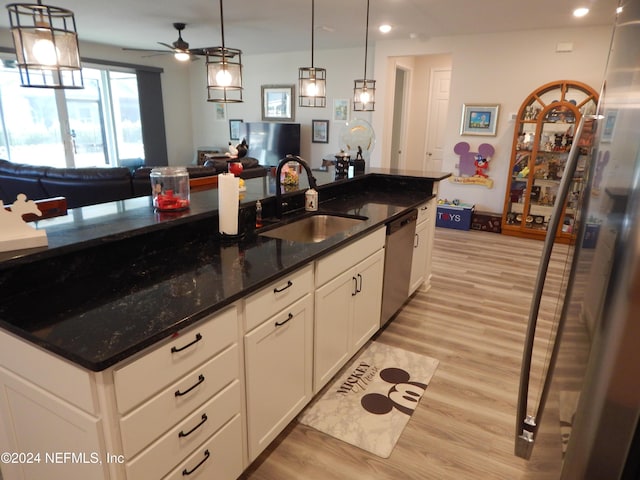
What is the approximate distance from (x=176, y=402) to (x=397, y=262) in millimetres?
1977

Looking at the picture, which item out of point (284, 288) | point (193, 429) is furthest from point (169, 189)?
point (193, 429)

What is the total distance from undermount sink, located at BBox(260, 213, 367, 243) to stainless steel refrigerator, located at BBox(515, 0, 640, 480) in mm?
1799

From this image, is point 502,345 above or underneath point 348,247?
underneath

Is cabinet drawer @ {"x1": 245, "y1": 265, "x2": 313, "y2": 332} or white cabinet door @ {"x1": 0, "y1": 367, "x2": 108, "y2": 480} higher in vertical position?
cabinet drawer @ {"x1": 245, "y1": 265, "x2": 313, "y2": 332}

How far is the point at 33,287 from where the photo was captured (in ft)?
4.72

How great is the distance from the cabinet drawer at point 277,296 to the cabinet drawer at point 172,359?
96 millimetres

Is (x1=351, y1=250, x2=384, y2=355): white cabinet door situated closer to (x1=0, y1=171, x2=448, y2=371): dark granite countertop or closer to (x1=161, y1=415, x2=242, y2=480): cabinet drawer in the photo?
(x1=0, y1=171, x2=448, y2=371): dark granite countertop

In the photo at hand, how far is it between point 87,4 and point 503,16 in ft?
15.1

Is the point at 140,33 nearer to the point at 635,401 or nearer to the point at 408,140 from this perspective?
the point at 408,140

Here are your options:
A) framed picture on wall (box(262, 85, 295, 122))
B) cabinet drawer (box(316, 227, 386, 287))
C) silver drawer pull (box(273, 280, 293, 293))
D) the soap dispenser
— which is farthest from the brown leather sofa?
framed picture on wall (box(262, 85, 295, 122))

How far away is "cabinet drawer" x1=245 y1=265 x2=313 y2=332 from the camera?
1579mm

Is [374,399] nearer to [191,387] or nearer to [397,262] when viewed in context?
[397,262]

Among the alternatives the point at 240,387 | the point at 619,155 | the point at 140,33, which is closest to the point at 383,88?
the point at 140,33

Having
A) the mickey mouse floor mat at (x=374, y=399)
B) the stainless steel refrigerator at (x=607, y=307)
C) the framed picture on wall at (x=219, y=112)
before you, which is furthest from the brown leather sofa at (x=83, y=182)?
the framed picture on wall at (x=219, y=112)
